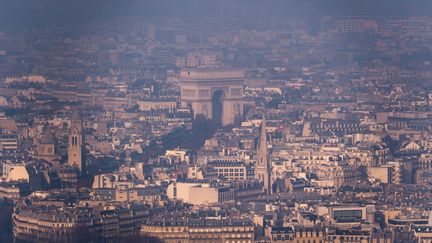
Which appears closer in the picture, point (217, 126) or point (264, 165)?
point (264, 165)

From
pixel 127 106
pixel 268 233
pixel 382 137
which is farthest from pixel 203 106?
pixel 268 233

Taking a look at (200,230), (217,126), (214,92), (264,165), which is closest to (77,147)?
(264,165)

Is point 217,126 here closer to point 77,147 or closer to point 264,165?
point 77,147

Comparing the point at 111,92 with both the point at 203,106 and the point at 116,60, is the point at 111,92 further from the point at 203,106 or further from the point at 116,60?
the point at 116,60

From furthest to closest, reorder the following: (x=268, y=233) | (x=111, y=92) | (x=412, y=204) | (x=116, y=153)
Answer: (x=111, y=92), (x=116, y=153), (x=412, y=204), (x=268, y=233)

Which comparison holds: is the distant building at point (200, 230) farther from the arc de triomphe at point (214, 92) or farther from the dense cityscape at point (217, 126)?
the arc de triomphe at point (214, 92)

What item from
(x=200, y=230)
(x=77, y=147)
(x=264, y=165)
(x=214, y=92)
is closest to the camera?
(x=200, y=230)
